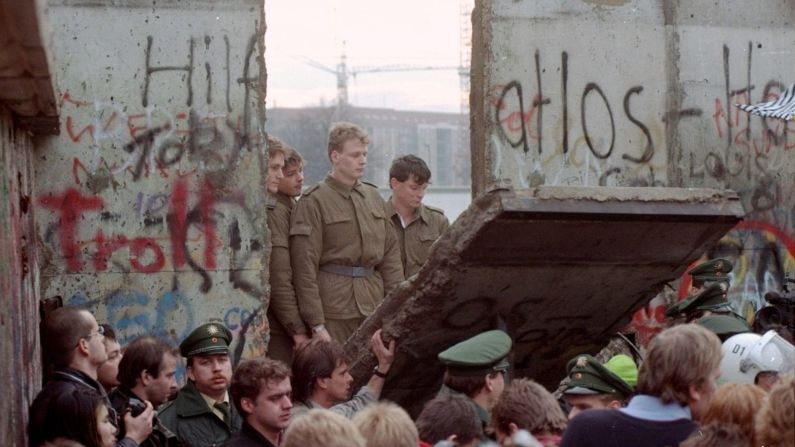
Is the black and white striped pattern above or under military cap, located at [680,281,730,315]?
above

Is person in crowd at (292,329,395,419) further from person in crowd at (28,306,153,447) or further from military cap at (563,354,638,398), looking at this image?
military cap at (563,354,638,398)

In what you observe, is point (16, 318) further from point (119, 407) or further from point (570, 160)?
point (570, 160)

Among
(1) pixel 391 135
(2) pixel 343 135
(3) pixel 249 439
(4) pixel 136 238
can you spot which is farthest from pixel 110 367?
(1) pixel 391 135

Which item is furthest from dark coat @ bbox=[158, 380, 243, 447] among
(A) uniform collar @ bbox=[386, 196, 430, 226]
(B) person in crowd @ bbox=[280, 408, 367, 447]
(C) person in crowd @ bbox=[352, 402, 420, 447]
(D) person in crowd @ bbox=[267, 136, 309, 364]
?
(A) uniform collar @ bbox=[386, 196, 430, 226]

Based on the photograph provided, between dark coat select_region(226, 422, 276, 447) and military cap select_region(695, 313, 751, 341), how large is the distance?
114 inches

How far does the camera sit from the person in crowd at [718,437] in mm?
5367

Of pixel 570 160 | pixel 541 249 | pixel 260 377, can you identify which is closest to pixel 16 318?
pixel 260 377

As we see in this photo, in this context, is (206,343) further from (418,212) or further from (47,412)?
(418,212)

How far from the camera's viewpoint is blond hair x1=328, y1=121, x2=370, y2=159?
32.9 ft

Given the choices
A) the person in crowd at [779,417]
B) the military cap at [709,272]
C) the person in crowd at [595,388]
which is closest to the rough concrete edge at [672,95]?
the military cap at [709,272]

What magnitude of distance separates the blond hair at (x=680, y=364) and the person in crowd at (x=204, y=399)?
2.56 meters

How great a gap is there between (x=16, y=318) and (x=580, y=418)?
332 cm

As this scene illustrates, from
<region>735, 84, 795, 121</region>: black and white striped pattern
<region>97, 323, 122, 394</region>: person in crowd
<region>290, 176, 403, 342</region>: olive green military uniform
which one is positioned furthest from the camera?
<region>735, 84, 795, 121</region>: black and white striped pattern

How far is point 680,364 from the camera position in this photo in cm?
566
